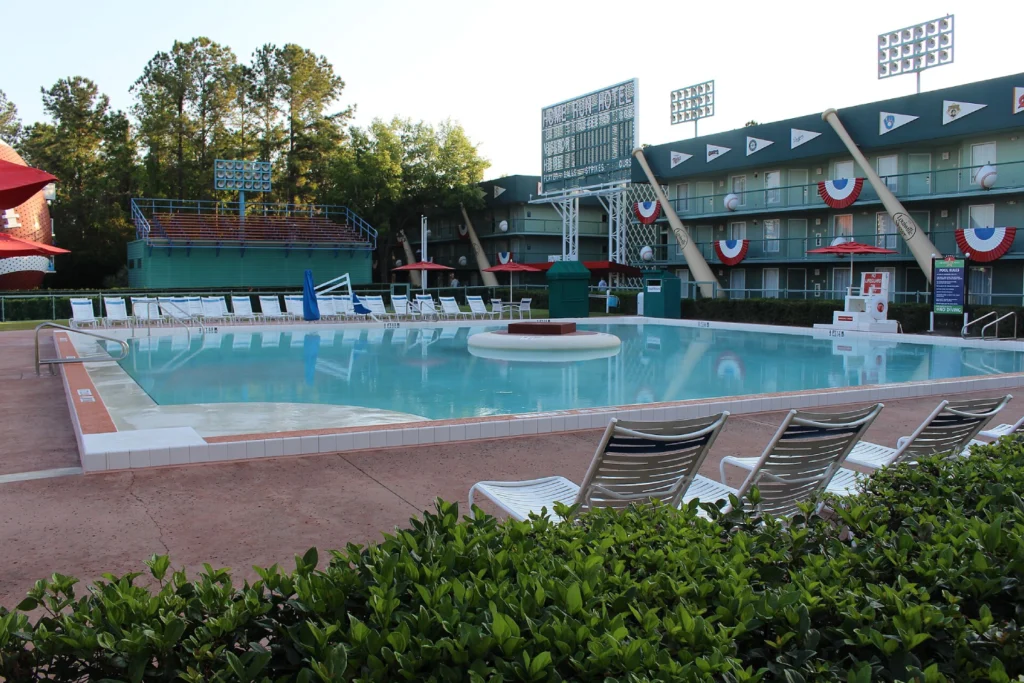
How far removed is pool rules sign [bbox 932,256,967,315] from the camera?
72.9 ft

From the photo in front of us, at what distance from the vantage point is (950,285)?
22.5 metres

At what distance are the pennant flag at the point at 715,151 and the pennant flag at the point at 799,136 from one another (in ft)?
10.3

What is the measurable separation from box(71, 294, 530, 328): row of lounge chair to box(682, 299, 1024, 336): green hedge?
21.0ft

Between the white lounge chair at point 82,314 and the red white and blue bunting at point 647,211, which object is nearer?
the white lounge chair at point 82,314

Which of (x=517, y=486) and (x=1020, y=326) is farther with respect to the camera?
(x=1020, y=326)

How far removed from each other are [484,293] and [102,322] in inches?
832

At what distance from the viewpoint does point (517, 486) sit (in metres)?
5.12

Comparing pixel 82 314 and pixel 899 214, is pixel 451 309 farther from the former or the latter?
pixel 899 214

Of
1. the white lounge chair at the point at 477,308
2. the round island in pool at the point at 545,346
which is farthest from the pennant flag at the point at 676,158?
the round island in pool at the point at 545,346

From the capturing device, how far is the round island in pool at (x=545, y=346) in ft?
61.4

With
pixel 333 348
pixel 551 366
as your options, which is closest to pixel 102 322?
pixel 333 348

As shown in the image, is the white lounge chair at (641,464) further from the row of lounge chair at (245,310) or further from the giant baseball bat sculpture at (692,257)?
the giant baseball bat sculpture at (692,257)

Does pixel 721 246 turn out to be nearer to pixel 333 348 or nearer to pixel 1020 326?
pixel 1020 326

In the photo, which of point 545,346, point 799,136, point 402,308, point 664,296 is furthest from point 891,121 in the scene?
point 402,308
